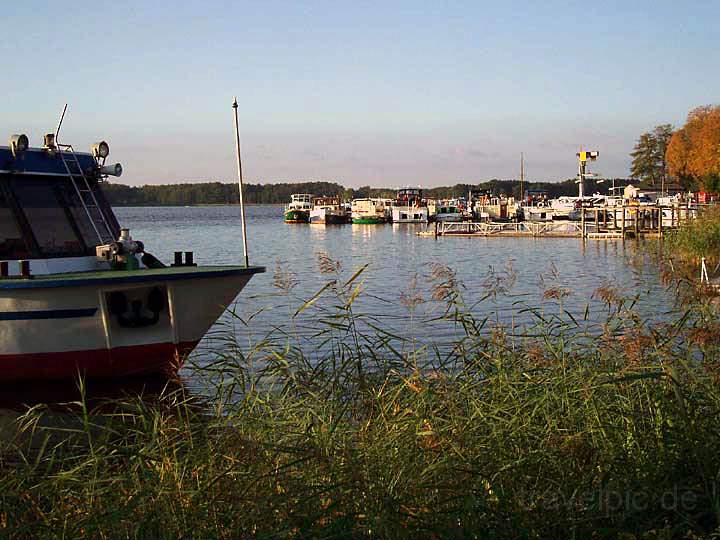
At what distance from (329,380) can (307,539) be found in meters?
2.93

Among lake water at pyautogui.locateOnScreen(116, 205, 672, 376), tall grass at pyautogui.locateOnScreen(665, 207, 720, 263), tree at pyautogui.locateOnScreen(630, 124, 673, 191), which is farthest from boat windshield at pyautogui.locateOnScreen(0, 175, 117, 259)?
tree at pyautogui.locateOnScreen(630, 124, 673, 191)

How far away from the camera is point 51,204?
42.3ft

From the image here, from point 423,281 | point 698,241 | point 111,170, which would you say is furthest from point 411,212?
point 111,170

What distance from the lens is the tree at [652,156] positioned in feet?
393

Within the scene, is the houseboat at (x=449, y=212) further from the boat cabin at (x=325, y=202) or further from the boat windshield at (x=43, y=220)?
the boat windshield at (x=43, y=220)

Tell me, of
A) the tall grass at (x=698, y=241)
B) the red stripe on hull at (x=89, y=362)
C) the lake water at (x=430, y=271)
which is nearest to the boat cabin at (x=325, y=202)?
the lake water at (x=430, y=271)

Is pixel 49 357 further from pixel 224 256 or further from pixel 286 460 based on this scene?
pixel 224 256

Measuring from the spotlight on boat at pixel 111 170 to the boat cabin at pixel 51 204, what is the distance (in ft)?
0.07

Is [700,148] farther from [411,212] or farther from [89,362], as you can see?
[89,362]

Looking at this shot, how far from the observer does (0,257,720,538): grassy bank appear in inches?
205

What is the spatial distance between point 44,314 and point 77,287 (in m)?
0.61

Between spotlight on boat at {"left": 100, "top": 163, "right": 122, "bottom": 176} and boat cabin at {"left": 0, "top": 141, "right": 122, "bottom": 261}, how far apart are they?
2cm

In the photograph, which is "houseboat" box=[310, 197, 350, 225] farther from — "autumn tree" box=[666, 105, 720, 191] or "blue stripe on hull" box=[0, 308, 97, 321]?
"blue stripe on hull" box=[0, 308, 97, 321]

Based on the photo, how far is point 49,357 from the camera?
11656 mm
